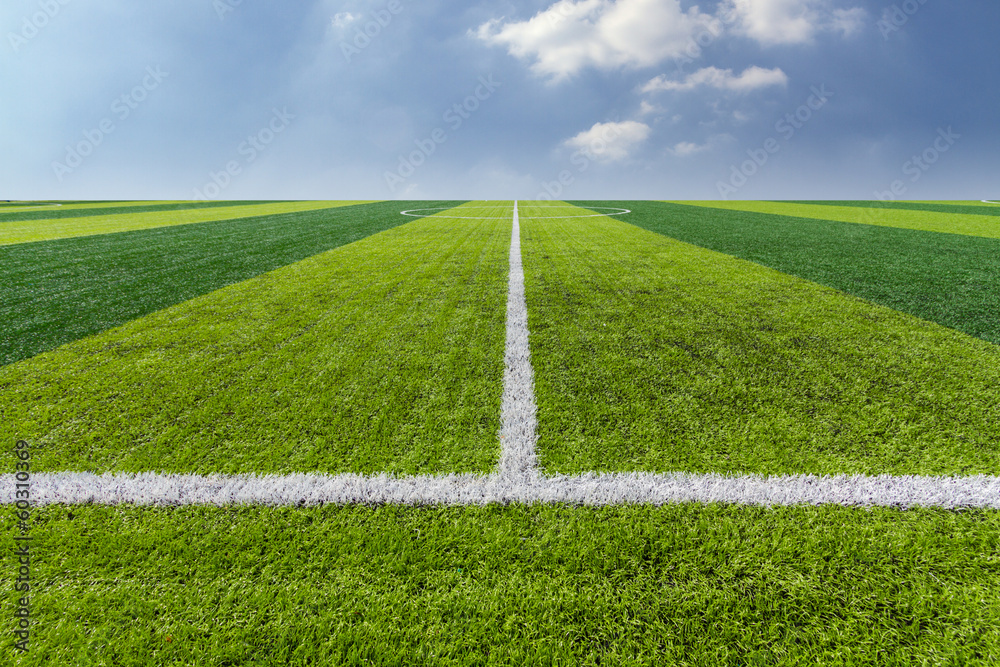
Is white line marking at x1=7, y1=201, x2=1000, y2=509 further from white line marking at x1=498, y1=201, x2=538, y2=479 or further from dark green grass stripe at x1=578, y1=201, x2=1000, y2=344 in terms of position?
dark green grass stripe at x1=578, y1=201, x2=1000, y2=344

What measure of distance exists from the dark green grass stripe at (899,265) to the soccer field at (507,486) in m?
0.18

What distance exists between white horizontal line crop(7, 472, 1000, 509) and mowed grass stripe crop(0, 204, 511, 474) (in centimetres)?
8

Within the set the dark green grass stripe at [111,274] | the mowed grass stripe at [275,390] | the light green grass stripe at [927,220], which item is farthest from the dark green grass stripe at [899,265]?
the dark green grass stripe at [111,274]

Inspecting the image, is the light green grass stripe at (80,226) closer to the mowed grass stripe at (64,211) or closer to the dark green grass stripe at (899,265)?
the mowed grass stripe at (64,211)

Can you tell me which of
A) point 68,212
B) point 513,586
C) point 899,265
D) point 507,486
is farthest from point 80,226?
point 899,265

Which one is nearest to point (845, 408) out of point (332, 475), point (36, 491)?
point (332, 475)

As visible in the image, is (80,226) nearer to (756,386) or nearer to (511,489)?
(511,489)

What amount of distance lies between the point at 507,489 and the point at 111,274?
259 inches

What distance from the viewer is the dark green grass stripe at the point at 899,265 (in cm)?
378

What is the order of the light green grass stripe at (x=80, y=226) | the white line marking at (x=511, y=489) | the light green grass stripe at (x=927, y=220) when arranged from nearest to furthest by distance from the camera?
1. the white line marking at (x=511, y=489)
2. the light green grass stripe at (x=80, y=226)
3. the light green grass stripe at (x=927, y=220)

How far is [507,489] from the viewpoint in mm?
1540

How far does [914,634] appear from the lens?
104 centimetres

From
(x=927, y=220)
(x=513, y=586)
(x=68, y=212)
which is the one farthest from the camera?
(x=68, y=212)

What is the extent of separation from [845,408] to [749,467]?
86 centimetres
